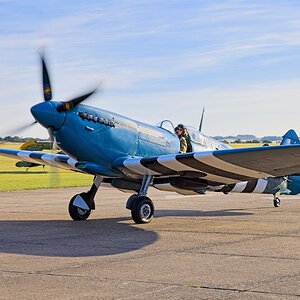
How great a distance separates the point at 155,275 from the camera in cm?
789

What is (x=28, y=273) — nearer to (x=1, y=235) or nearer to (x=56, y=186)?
(x=1, y=235)

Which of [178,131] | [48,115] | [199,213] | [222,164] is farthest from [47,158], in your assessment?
[222,164]

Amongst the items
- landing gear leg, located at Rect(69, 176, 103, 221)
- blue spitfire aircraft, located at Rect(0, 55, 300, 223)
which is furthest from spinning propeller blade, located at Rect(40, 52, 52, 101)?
landing gear leg, located at Rect(69, 176, 103, 221)

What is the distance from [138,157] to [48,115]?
2.43 m

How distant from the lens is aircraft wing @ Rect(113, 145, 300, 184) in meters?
12.9

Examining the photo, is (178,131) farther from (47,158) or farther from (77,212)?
(47,158)

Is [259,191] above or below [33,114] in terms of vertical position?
below

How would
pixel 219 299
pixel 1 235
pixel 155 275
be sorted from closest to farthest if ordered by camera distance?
pixel 219 299 → pixel 155 275 → pixel 1 235

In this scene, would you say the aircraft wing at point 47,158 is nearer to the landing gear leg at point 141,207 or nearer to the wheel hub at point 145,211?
the landing gear leg at point 141,207

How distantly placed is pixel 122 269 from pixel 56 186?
22864mm

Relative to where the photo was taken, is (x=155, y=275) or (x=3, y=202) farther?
(x=3, y=202)

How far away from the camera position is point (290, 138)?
18.8 meters

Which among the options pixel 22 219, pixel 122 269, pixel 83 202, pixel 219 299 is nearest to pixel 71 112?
pixel 83 202

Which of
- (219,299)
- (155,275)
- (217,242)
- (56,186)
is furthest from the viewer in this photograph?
(56,186)
